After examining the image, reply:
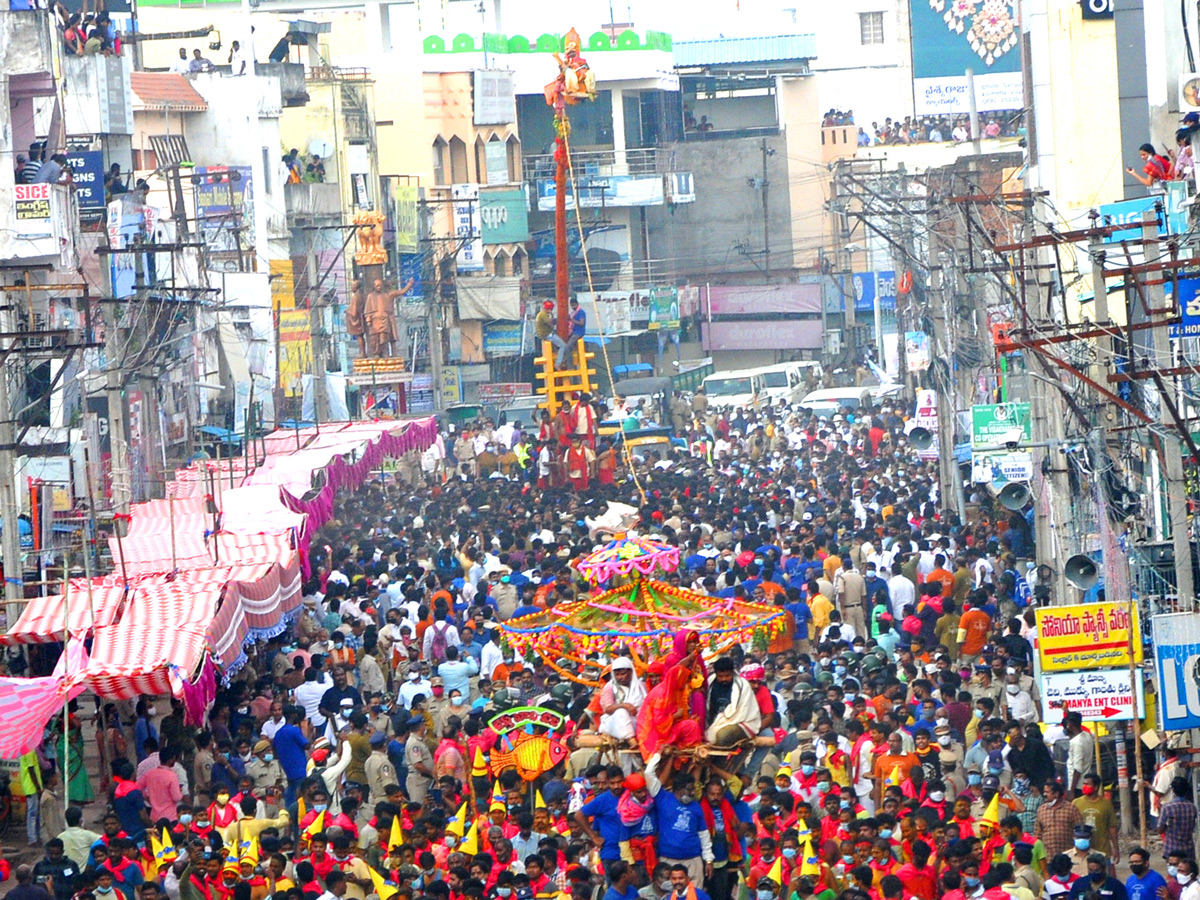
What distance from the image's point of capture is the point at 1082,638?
47.5ft

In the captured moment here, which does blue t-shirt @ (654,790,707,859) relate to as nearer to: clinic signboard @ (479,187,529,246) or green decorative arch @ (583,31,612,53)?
clinic signboard @ (479,187,529,246)

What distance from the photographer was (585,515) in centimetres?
2722

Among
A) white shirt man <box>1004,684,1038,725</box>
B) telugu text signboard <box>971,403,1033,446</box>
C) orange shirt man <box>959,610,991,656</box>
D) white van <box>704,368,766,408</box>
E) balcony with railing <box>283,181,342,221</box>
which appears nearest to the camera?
white shirt man <box>1004,684,1038,725</box>

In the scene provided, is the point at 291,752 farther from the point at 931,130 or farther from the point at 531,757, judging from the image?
the point at 931,130

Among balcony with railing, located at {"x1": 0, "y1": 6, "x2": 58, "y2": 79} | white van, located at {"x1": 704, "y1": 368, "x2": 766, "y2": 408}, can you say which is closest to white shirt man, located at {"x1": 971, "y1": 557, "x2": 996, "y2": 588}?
balcony with railing, located at {"x1": 0, "y1": 6, "x2": 58, "y2": 79}

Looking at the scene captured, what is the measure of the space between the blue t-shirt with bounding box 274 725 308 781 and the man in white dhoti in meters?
3.87

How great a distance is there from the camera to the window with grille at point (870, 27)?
80.6 metres

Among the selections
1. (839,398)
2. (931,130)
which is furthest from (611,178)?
(839,398)

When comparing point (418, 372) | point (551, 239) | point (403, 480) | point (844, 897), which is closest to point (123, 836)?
point (844, 897)

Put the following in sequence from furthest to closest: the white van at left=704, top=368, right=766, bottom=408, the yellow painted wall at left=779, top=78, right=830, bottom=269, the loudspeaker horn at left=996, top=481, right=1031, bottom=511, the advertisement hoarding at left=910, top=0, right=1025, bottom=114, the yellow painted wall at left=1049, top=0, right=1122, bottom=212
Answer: the yellow painted wall at left=779, top=78, right=830, bottom=269 → the white van at left=704, top=368, right=766, bottom=408 → the advertisement hoarding at left=910, top=0, right=1025, bottom=114 → the yellow painted wall at left=1049, top=0, right=1122, bottom=212 → the loudspeaker horn at left=996, top=481, right=1031, bottom=511

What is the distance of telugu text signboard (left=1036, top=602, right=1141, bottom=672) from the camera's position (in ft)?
47.3

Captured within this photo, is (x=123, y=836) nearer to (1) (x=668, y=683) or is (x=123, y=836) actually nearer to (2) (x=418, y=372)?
(1) (x=668, y=683)

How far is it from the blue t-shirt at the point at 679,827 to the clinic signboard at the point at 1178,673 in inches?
118

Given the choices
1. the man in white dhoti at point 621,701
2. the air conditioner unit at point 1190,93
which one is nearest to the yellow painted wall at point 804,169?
the air conditioner unit at point 1190,93
